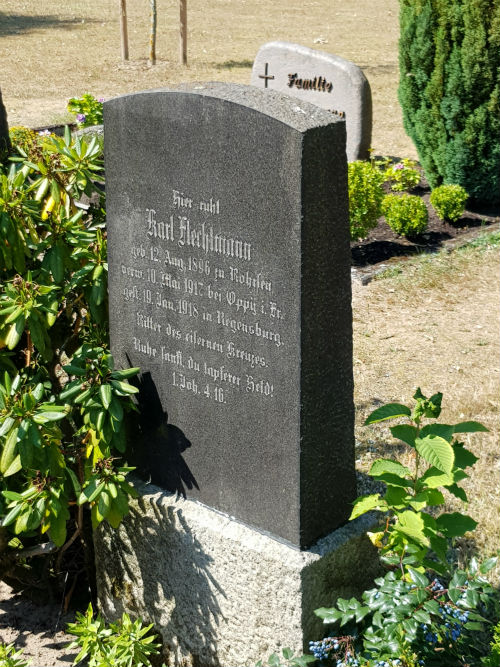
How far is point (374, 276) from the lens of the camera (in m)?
7.21

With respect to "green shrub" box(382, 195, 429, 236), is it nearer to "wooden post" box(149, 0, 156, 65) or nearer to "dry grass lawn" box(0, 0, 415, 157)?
"dry grass lawn" box(0, 0, 415, 157)

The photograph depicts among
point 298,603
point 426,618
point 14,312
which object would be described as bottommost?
point 298,603

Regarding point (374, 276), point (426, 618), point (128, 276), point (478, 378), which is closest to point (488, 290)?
point (374, 276)

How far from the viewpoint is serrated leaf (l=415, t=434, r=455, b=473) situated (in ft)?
8.96

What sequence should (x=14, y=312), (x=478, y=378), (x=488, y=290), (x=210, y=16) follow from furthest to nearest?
(x=210, y=16) < (x=488, y=290) < (x=478, y=378) < (x=14, y=312)

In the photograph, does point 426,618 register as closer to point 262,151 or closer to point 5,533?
point 262,151

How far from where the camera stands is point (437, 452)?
2.76 meters

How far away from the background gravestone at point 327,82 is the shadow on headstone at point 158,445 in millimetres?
6717

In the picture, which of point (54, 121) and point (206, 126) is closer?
point (206, 126)

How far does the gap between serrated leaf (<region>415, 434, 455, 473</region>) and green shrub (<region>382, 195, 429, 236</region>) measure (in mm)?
5283

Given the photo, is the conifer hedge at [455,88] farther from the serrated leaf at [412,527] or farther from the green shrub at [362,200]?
the serrated leaf at [412,527]

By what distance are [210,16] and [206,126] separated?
23.2 m

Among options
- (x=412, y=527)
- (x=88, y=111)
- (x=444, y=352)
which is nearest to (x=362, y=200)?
(x=444, y=352)

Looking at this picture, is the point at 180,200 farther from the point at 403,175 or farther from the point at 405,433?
the point at 403,175
